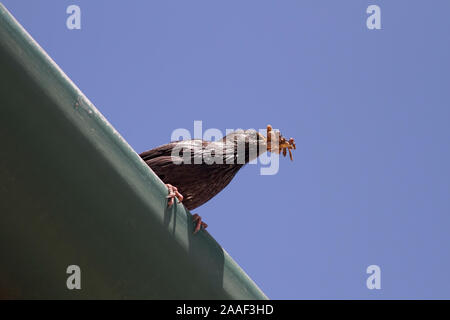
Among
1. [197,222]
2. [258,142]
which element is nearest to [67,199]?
[197,222]

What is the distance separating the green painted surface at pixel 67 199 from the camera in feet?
5.30

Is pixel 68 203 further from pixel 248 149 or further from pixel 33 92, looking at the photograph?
pixel 248 149

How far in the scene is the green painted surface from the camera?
1615 millimetres

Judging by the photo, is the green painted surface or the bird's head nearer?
the green painted surface

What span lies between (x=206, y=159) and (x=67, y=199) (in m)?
2.23

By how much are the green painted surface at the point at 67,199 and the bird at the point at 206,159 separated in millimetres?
1789

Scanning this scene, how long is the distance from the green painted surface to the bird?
5.87 ft

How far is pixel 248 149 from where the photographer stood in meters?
4.09

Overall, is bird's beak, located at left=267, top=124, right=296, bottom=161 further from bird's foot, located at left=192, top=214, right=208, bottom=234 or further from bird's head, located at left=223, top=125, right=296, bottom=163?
bird's foot, located at left=192, top=214, right=208, bottom=234

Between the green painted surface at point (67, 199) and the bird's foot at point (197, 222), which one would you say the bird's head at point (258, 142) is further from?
the green painted surface at point (67, 199)

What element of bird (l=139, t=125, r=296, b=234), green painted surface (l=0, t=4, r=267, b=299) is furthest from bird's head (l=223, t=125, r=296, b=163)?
green painted surface (l=0, t=4, r=267, b=299)

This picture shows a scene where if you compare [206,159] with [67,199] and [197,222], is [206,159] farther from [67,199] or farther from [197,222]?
[67,199]
